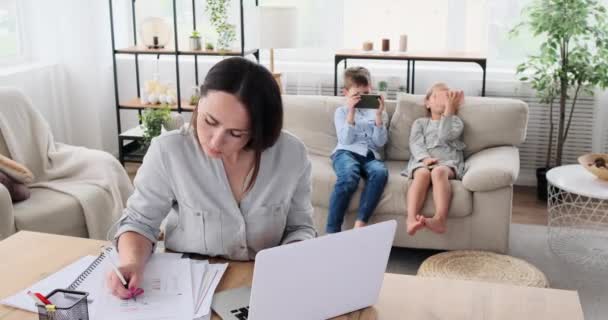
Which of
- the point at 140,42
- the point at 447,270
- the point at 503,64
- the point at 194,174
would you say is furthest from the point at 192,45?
the point at 194,174

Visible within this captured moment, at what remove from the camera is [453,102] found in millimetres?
3623

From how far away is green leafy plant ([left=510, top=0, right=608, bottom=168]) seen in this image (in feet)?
12.8

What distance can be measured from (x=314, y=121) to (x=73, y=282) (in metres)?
2.39

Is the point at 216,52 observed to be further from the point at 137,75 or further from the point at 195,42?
the point at 137,75

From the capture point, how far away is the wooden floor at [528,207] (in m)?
3.91

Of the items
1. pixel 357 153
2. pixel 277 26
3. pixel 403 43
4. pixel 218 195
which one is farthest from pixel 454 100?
pixel 218 195

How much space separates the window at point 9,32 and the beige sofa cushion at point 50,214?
1540mm

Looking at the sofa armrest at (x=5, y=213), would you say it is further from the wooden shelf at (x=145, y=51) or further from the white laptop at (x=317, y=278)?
the wooden shelf at (x=145, y=51)

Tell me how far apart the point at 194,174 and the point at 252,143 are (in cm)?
17

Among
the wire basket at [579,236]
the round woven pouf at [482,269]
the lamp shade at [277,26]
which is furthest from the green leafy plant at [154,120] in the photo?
the wire basket at [579,236]

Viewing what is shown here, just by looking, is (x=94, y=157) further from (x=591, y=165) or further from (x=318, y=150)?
(x=591, y=165)

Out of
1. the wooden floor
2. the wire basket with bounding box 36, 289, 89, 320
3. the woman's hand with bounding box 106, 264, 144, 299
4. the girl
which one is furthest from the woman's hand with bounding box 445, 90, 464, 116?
the wire basket with bounding box 36, 289, 89, 320

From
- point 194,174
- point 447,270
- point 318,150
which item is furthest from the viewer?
point 318,150

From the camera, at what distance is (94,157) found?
336 centimetres
